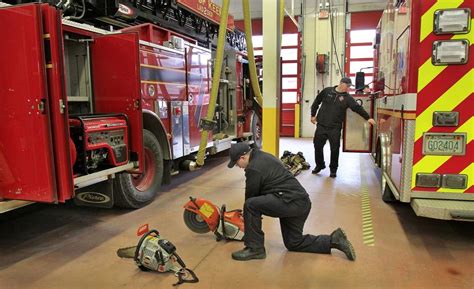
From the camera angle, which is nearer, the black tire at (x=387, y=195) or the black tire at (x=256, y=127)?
the black tire at (x=387, y=195)

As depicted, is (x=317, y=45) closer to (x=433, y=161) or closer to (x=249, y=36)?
(x=249, y=36)

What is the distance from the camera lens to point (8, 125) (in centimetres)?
339

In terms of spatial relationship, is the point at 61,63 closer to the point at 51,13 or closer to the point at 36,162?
the point at 51,13

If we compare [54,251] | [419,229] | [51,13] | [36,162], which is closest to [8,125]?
[36,162]

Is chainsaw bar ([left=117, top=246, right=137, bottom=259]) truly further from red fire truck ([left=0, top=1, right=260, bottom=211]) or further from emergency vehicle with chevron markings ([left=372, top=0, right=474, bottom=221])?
emergency vehicle with chevron markings ([left=372, top=0, right=474, bottom=221])

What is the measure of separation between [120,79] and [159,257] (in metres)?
2.33

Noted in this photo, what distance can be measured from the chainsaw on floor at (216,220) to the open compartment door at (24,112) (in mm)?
1340

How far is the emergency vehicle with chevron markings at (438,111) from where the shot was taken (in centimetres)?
349

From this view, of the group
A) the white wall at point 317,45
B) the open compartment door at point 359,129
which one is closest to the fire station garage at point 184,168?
the open compartment door at point 359,129

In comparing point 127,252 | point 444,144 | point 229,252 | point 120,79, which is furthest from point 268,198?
point 120,79

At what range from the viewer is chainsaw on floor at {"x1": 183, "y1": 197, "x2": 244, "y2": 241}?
399 centimetres

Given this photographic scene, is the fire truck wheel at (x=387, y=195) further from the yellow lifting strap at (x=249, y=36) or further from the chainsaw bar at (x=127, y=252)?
the chainsaw bar at (x=127, y=252)

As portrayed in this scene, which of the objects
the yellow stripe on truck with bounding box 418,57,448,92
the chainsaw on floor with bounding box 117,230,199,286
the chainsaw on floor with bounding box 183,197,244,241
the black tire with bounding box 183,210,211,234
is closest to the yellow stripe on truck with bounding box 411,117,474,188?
the yellow stripe on truck with bounding box 418,57,448,92

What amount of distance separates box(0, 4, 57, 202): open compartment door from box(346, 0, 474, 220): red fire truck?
3.21 meters
